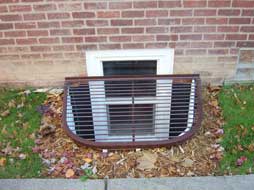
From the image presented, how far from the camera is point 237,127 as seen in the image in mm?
3131

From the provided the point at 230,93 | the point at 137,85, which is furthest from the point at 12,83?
the point at 230,93

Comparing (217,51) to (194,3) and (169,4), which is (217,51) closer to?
(194,3)

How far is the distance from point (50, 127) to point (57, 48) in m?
0.78

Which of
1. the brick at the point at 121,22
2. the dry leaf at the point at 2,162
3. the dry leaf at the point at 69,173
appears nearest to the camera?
the dry leaf at the point at 69,173

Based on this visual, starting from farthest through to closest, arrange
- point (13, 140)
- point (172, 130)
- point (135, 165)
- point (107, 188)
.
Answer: point (172, 130) < point (13, 140) < point (135, 165) < point (107, 188)

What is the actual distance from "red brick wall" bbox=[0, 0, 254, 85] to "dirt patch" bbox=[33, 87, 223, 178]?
0.67m

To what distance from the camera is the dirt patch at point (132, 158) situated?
275 cm

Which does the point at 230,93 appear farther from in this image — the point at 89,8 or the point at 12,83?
the point at 12,83

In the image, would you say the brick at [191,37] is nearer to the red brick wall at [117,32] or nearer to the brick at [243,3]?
the red brick wall at [117,32]

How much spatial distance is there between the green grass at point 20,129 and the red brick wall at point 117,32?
0.24 metres

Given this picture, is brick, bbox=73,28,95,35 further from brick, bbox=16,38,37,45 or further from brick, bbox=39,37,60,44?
brick, bbox=16,38,37,45

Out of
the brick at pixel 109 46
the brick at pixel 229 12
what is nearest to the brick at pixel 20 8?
the brick at pixel 109 46

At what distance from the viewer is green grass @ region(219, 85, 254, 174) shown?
2.78m

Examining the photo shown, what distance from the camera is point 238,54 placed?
350 cm
